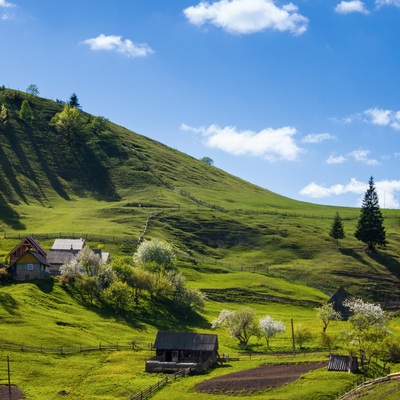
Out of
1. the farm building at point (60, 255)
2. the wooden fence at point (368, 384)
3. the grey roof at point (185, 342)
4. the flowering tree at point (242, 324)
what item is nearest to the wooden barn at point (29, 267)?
the farm building at point (60, 255)

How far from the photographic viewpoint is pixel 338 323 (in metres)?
124

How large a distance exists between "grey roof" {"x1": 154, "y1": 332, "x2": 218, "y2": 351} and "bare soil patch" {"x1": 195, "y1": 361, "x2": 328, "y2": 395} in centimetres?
947

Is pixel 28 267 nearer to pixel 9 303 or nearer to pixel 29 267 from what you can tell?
pixel 29 267

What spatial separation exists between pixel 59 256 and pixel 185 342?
51835mm

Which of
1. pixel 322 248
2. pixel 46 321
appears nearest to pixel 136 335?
pixel 46 321

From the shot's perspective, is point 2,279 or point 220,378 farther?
point 2,279

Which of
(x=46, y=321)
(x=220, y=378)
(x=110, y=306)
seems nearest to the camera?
(x=220, y=378)

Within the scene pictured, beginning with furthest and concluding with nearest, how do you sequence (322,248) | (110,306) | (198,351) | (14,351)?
1. (322,248)
2. (110,306)
3. (198,351)
4. (14,351)

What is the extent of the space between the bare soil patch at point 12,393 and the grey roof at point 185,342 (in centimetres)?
2324

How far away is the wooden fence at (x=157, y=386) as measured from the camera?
72012 mm

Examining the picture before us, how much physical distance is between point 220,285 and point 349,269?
45.3m

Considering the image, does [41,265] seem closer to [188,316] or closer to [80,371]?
[188,316]

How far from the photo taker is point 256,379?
76.7 m

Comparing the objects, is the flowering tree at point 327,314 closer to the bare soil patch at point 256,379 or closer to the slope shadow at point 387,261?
the bare soil patch at point 256,379
